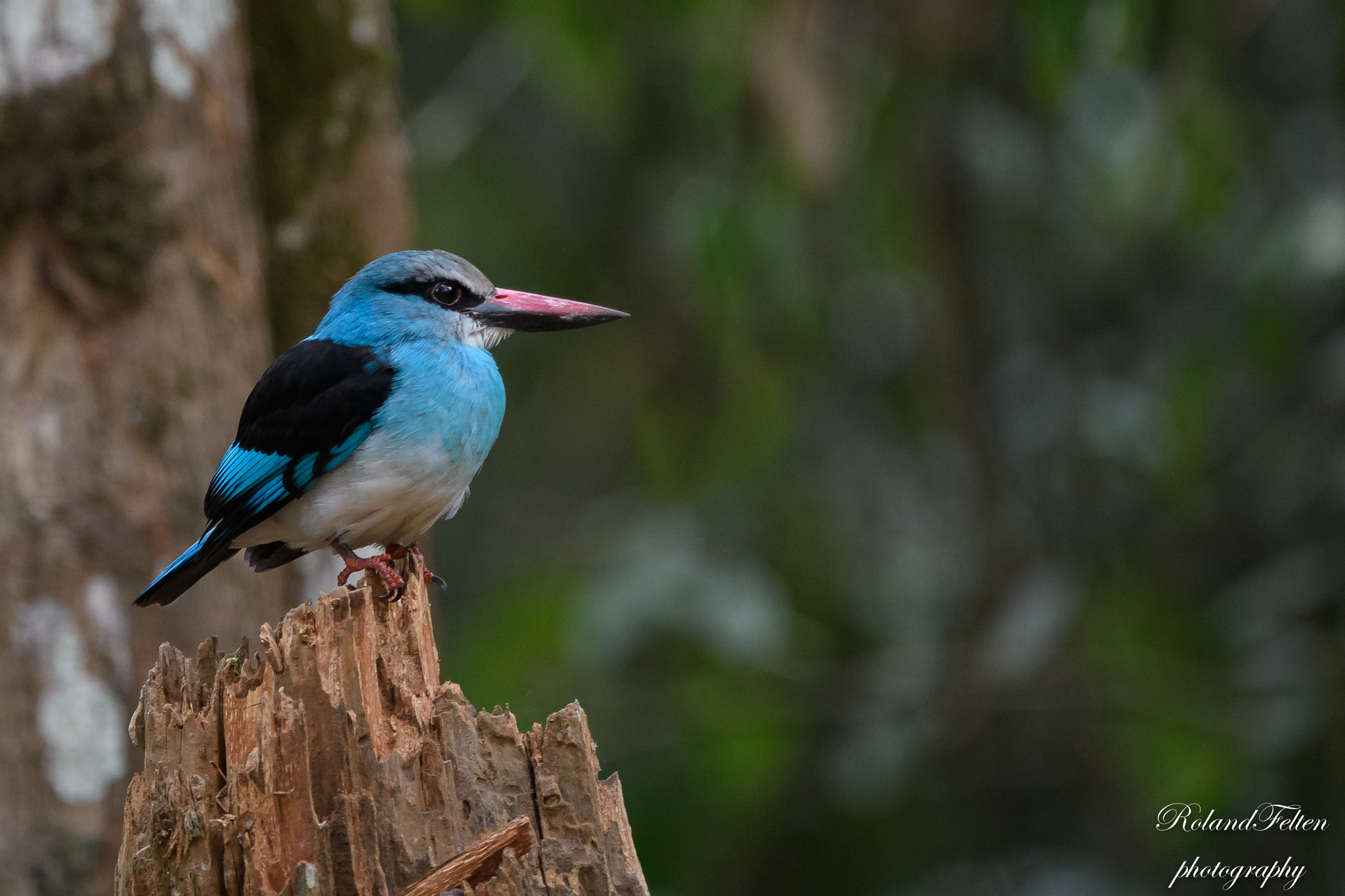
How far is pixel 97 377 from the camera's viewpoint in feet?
11.5

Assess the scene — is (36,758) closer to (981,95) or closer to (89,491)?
(89,491)

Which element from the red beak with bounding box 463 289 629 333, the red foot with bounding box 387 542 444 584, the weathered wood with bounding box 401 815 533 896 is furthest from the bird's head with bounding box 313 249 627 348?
the weathered wood with bounding box 401 815 533 896

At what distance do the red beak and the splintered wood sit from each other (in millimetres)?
1210

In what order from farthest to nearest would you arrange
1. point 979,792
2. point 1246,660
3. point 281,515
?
point 979,792
point 1246,660
point 281,515

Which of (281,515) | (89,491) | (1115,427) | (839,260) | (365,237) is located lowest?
(281,515)

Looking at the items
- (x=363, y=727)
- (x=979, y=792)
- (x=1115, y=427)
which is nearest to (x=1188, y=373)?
(x=1115, y=427)

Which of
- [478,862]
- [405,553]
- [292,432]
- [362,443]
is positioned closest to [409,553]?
[405,553]

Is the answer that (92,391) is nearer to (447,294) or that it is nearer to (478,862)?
(447,294)

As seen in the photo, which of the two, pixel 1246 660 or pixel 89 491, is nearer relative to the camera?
pixel 89 491

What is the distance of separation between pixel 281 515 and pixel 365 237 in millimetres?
1241

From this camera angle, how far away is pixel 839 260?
625cm

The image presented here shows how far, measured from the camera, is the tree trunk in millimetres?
3393

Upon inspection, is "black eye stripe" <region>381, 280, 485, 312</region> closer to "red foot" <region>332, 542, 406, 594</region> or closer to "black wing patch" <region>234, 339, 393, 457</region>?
"black wing patch" <region>234, 339, 393, 457</region>

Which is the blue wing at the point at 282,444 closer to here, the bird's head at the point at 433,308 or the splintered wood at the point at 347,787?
the bird's head at the point at 433,308
